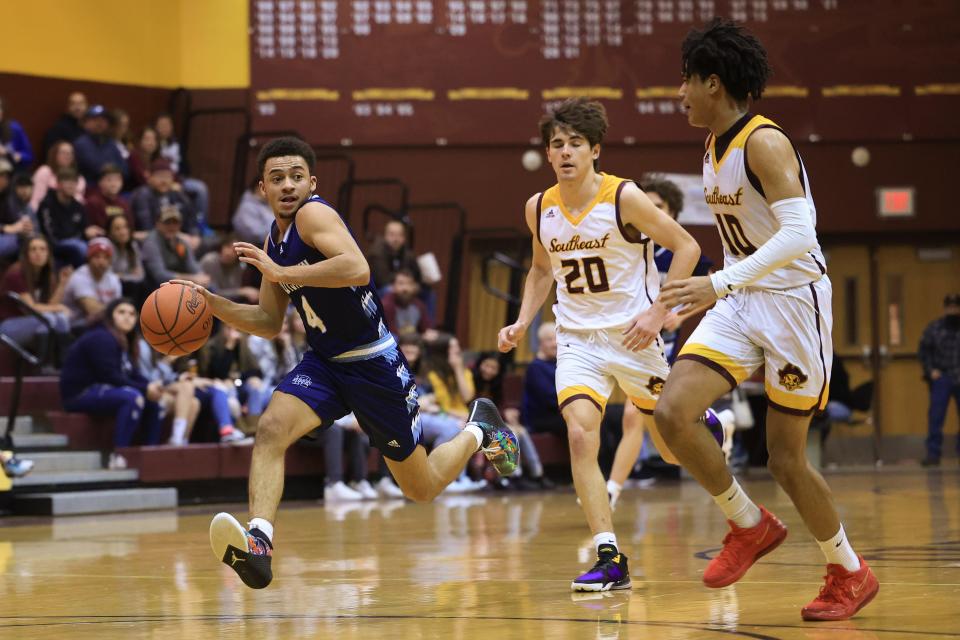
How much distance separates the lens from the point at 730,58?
528 centimetres

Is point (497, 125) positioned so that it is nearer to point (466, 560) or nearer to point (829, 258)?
point (829, 258)

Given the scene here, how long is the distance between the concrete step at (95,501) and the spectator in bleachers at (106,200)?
350cm

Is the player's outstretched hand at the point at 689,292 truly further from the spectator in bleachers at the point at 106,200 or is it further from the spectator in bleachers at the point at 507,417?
the spectator in bleachers at the point at 106,200

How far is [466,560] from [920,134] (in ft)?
41.2

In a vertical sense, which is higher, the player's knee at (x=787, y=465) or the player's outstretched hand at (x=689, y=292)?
the player's outstretched hand at (x=689, y=292)

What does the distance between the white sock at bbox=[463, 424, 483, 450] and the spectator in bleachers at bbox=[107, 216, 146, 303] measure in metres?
7.35

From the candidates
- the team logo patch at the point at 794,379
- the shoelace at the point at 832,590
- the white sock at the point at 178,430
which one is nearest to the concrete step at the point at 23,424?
the white sock at the point at 178,430

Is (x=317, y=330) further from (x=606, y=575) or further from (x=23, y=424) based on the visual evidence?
(x=23, y=424)

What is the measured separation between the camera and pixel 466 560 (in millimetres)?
7297

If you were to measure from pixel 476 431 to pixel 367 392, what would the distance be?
1151 mm

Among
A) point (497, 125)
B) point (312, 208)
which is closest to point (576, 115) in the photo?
point (312, 208)

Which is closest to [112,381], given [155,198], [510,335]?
[155,198]

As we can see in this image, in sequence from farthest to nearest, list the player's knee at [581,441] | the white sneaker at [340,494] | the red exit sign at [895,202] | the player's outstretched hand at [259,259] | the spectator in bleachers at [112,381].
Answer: the red exit sign at [895,202], the white sneaker at [340,494], the spectator in bleachers at [112,381], the player's knee at [581,441], the player's outstretched hand at [259,259]

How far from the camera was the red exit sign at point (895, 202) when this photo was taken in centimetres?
1823
